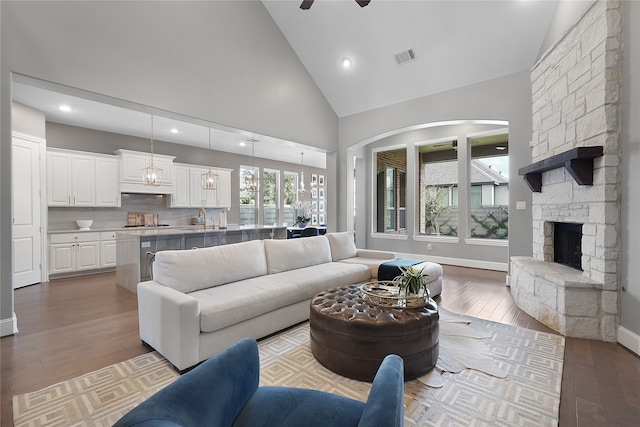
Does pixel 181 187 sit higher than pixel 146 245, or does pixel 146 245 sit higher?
pixel 181 187

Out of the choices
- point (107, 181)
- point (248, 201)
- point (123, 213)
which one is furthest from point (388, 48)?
point (123, 213)

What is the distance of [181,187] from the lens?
7.61 metres

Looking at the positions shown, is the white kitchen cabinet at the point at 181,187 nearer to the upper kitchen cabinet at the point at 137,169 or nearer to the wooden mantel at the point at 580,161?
the upper kitchen cabinet at the point at 137,169

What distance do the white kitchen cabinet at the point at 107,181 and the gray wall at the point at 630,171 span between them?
26.6 ft

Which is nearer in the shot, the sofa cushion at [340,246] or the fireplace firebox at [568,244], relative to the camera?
the fireplace firebox at [568,244]

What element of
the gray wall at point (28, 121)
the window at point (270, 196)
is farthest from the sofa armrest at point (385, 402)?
the window at point (270, 196)

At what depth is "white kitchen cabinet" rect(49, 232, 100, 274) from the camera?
5488 millimetres

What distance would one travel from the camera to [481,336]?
2.85 meters

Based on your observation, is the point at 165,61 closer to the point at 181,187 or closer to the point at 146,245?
the point at 146,245

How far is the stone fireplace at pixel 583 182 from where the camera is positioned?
284 cm

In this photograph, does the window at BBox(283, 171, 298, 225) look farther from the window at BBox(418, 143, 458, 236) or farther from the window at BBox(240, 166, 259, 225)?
the window at BBox(418, 143, 458, 236)

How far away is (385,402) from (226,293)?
216 centimetres

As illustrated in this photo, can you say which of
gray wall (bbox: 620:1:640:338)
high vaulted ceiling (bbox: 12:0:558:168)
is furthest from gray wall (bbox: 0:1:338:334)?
gray wall (bbox: 620:1:640:338)

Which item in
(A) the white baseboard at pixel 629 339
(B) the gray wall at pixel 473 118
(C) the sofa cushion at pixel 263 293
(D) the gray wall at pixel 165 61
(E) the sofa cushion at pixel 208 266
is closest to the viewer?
(C) the sofa cushion at pixel 263 293
